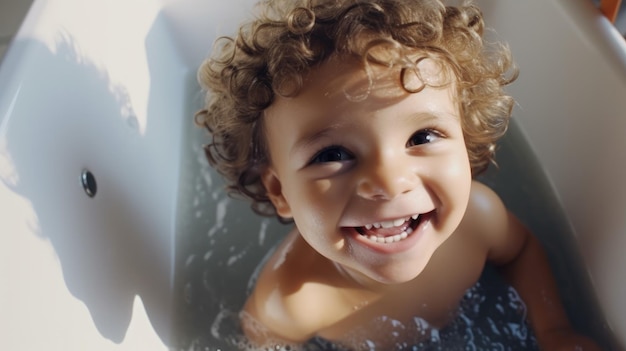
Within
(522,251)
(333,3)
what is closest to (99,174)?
(333,3)

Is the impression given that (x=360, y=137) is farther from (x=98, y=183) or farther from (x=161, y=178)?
(x=161, y=178)

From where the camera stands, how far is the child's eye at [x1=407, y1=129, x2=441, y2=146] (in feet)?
2.58

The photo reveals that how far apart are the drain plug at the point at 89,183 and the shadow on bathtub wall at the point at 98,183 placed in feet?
0.03

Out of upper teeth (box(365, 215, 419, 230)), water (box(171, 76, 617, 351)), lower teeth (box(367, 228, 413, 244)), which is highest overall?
upper teeth (box(365, 215, 419, 230))

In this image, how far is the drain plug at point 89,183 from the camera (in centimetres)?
101

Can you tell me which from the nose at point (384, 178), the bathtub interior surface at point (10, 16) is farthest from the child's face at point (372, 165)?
the bathtub interior surface at point (10, 16)

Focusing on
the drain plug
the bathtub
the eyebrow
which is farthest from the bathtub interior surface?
the eyebrow

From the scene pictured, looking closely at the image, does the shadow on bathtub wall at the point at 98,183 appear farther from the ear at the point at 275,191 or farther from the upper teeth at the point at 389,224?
the upper teeth at the point at 389,224

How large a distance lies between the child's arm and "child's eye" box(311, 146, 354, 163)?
0.32m

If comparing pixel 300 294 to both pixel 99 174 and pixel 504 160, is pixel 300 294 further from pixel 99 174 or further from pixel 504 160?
pixel 504 160

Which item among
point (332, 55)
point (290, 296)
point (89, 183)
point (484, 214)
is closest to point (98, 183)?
point (89, 183)

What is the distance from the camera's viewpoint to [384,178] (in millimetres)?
740

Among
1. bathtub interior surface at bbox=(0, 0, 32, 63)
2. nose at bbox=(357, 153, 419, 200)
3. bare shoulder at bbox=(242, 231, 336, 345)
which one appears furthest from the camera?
bathtub interior surface at bbox=(0, 0, 32, 63)

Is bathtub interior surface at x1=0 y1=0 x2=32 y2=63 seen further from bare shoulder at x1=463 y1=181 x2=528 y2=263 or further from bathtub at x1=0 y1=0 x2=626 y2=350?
bare shoulder at x1=463 y1=181 x2=528 y2=263
